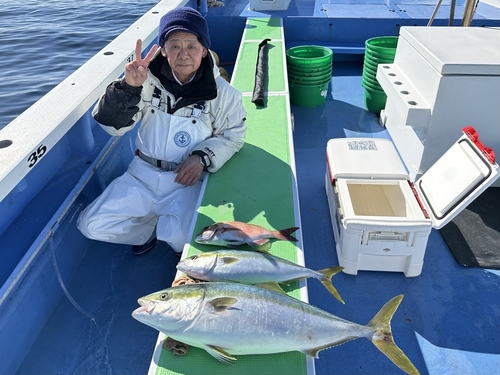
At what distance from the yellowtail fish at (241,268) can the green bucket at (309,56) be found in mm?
3309

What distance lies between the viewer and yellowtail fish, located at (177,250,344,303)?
183cm

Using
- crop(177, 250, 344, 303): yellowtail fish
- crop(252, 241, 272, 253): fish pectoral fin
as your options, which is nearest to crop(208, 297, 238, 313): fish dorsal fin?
crop(177, 250, 344, 303): yellowtail fish

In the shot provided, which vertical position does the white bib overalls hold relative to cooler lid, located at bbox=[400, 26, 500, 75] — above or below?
below

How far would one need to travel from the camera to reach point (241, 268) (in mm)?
1848

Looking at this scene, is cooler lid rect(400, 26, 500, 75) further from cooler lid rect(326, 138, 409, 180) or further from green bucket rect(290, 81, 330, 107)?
green bucket rect(290, 81, 330, 107)

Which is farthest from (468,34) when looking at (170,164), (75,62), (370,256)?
(75,62)

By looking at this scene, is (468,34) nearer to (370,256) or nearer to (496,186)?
(496,186)

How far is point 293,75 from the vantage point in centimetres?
484

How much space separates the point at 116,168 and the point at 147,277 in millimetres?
1063

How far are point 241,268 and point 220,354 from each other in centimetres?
42

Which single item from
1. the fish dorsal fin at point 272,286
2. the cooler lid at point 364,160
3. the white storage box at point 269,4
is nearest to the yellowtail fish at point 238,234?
the fish dorsal fin at point 272,286

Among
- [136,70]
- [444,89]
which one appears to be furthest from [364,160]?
[136,70]

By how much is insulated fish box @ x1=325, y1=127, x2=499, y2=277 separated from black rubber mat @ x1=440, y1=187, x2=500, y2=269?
0.45 meters

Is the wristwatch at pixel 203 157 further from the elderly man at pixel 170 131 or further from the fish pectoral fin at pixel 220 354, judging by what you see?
the fish pectoral fin at pixel 220 354
